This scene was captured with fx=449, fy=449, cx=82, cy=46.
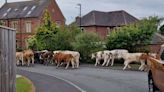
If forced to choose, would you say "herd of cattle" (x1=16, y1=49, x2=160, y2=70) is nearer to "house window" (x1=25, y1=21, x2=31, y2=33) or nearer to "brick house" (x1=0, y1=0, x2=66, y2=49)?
"brick house" (x1=0, y1=0, x2=66, y2=49)

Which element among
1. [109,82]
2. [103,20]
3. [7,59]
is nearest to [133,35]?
[109,82]

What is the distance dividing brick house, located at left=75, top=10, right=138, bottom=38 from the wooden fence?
221 ft

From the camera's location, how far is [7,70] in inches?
437

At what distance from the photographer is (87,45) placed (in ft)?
138

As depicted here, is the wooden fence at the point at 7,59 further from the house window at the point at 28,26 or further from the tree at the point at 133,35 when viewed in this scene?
the house window at the point at 28,26

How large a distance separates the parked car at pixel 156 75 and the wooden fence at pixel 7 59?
5.00 metres

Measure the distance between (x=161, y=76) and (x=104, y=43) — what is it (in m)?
28.5

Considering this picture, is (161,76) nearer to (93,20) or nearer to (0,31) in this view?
(0,31)

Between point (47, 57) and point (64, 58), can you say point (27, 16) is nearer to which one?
point (47, 57)

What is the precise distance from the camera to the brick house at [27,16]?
264 feet

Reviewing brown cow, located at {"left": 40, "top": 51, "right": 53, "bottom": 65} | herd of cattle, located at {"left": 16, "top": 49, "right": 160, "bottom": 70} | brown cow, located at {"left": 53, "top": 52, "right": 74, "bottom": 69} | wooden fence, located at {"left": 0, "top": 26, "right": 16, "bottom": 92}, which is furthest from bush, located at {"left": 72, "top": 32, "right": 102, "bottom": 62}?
wooden fence, located at {"left": 0, "top": 26, "right": 16, "bottom": 92}

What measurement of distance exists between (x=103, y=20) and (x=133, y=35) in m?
42.8

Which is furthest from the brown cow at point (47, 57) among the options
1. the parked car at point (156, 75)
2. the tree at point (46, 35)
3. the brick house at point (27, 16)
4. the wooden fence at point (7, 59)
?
the brick house at point (27, 16)

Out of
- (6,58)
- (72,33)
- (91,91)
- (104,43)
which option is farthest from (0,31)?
(72,33)
